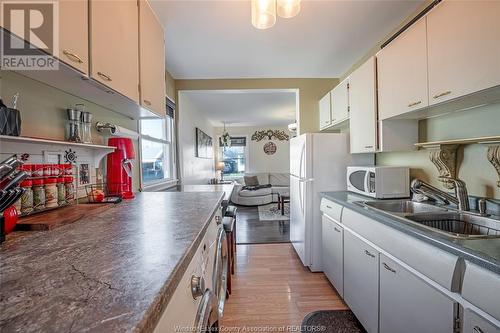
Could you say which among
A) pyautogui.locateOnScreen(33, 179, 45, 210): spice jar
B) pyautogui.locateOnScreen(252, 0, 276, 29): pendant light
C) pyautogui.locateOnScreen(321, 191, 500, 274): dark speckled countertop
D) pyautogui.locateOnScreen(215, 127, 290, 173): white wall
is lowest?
pyautogui.locateOnScreen(321, 191, 500, 274): dark speckled countertop

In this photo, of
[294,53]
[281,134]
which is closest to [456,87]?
[294,53]

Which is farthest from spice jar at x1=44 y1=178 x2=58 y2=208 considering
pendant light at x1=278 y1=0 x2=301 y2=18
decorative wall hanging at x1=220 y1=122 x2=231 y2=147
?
decorative wall hanging at x1=220 y1=122 x2=231 y2=147

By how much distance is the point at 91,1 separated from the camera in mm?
1026

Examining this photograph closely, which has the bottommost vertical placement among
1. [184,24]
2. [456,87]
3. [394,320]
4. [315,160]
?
[394,320]

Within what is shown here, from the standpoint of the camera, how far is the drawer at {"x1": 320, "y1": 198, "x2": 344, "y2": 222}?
1988 millimetres

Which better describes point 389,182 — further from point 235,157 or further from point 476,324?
point 235,157

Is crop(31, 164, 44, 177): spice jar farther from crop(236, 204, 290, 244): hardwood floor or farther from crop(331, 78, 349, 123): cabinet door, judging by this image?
crop(236, 204, 290, 244): hardwood floor

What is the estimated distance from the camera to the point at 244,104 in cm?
481

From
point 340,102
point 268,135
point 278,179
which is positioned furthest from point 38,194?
point 268,135

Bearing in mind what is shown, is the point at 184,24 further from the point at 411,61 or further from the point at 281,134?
the point at 281,134

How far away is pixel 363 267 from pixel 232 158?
21.8ft

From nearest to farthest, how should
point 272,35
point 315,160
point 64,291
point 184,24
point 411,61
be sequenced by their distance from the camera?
1. point 64,291
2. point 411,61
3. point 184,24
4. point 272,35
5. point 315,160

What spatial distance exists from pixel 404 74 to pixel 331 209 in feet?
3.94

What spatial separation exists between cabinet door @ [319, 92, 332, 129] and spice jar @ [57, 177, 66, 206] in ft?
8.73
